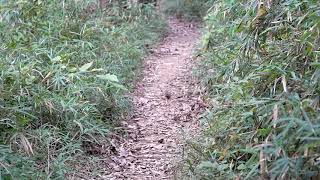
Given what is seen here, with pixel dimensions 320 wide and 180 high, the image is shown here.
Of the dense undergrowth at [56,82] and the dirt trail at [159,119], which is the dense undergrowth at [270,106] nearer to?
the dirt trail at [159,119]

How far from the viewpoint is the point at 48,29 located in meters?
5.56

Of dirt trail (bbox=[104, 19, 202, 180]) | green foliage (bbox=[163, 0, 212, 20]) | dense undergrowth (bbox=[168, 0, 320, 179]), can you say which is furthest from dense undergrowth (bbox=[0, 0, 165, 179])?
green foliage (bbox=[163, 0, 212, 20])

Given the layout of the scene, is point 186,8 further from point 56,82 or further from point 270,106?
point 270,106

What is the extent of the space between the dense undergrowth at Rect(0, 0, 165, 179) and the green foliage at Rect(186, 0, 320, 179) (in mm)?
1095

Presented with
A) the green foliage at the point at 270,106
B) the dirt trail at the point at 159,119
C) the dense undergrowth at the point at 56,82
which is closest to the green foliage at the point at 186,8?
the dirt trail at the point at 159,119

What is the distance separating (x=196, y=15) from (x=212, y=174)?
993 centimetres

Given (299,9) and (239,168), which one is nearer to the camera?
(239,168)

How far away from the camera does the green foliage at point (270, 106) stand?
7.95 ft

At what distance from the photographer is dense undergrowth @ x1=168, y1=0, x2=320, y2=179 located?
7.95ft

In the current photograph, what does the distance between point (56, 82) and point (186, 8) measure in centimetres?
887

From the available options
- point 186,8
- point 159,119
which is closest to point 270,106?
point 159,119

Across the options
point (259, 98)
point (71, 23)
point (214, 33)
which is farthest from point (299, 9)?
point (71, 23)

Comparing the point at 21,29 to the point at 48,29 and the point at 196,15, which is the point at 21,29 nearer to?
the point at 48,29

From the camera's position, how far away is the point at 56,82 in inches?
165
